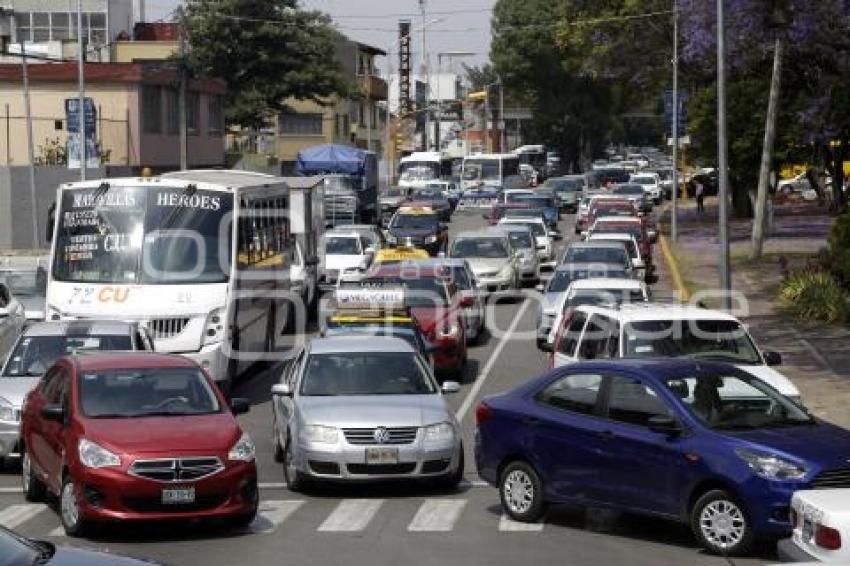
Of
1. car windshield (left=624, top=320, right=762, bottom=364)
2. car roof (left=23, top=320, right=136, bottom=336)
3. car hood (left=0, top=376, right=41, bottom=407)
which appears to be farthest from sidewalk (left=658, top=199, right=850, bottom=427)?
car hood (left=0, top=376, right=41, bottom=407)

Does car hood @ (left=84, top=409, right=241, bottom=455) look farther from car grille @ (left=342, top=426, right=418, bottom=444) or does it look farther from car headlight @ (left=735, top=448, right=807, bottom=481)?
car headlight @ (left=735, top=448, right=807, bottom=481)

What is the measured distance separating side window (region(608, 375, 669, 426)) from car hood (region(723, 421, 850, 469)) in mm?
780

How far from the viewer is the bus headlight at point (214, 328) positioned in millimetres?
24422

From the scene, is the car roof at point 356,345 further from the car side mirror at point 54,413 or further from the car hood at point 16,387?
the car side mirror at point 54,413

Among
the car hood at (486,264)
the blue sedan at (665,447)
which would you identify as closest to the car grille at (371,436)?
the blue sedan at (665,447)

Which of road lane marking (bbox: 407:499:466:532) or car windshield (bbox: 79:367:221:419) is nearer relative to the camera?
road lane marking (bbox: 407:499:466:532)

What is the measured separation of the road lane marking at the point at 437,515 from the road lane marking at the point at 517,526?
46 centimetres

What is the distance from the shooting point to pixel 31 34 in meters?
91.2

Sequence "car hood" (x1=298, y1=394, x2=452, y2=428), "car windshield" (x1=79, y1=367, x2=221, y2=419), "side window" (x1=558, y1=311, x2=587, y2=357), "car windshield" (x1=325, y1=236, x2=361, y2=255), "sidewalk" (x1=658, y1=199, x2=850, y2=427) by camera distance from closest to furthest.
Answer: "car windshield" (x1=79, y1=367, x2=221, y2=419) → "car hood" (x1=298, y1=394, x2=452, y2=428) → "side window" (x1=558, y1=311, x2=587, y2=357) → "sidewalk" (x1=658, y1=199, x2=850, y2=427) → "car windshield" (x1=325, y1=236, x2=361, y2=255)

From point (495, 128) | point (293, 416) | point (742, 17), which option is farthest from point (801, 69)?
point (495, 128)

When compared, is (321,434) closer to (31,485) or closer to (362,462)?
(362,462)

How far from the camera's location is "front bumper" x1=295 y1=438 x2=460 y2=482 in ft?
55.3

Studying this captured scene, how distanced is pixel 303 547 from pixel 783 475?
13.4ft

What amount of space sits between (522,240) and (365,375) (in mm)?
27230
